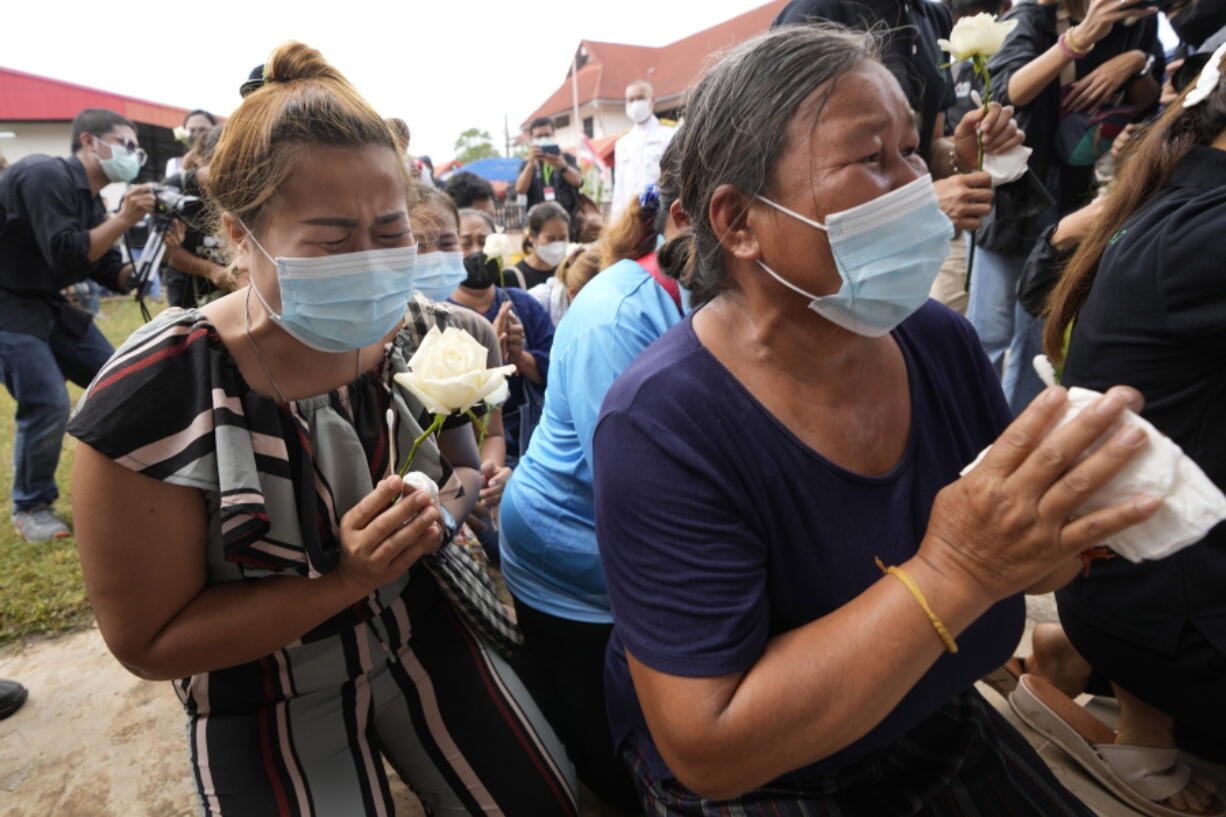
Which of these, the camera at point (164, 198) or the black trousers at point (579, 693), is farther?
the camera at point (164, 198)

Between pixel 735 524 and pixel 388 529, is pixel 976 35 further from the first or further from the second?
pixel 388 529

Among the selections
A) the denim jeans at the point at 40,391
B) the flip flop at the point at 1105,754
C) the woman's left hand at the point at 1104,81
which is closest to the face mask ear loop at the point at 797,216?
the flip flop at the point at 1105,754

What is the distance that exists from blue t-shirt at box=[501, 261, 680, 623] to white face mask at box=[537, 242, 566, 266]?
362 cm

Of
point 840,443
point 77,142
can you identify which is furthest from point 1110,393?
point 77,142

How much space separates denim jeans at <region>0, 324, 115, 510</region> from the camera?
414 centimetres

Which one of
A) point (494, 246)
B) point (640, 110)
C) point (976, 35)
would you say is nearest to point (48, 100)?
point (640, 110)

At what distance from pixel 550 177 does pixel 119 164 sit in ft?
14.7

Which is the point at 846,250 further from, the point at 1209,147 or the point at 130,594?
the point at 130,594

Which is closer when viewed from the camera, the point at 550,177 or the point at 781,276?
the point at 781,276

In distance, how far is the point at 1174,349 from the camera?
1.69m

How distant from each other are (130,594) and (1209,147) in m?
2.68

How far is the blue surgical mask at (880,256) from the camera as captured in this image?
132 centimetres

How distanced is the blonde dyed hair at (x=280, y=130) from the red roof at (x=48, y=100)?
24797mm

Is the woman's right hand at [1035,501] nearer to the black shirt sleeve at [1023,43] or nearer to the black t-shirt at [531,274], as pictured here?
the black shirt sleeve at [1023,43]
